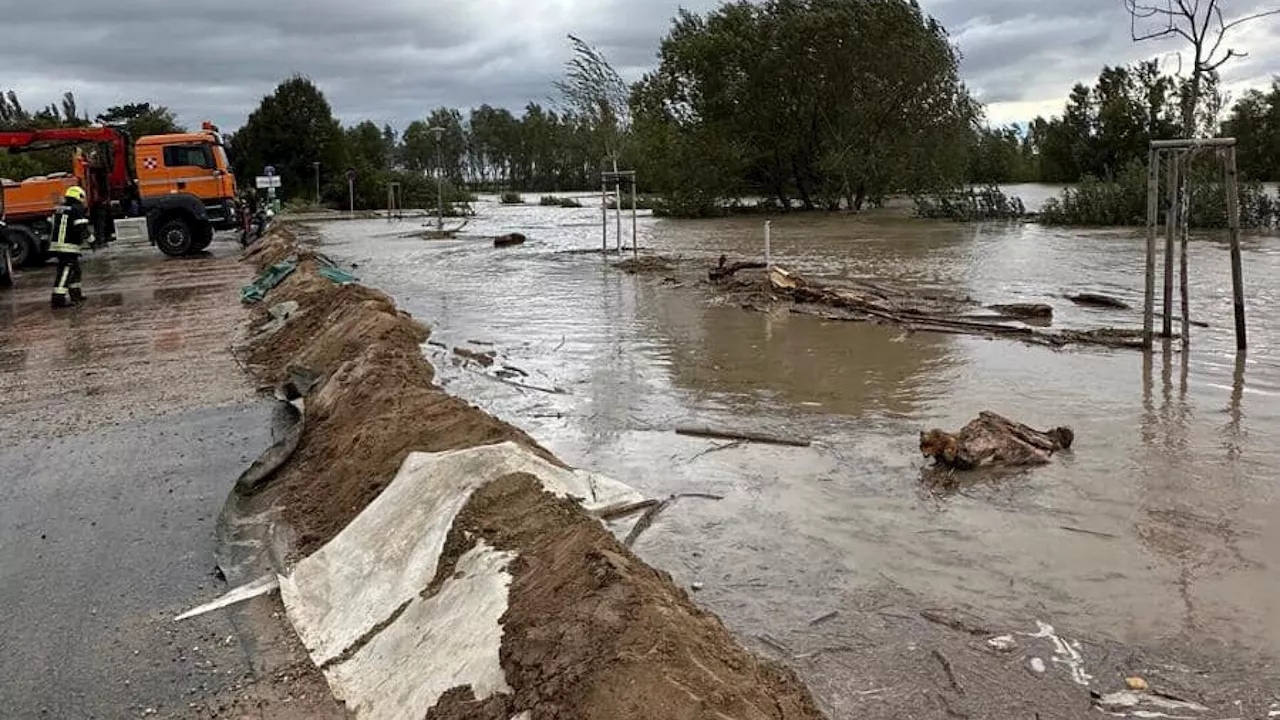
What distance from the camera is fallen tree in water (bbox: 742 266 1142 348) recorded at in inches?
435

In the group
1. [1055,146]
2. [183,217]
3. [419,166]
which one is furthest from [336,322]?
[419,166]

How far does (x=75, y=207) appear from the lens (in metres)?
15.7

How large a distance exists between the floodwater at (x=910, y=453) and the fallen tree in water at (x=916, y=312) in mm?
465

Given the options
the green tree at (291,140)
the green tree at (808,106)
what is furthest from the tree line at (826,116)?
the green tree at (291,140)

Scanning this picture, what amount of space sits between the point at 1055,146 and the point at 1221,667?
62150 millimetres

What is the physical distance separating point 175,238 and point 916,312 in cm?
1893

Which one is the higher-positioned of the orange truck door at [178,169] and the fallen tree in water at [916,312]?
the orange truck door at [178,169]

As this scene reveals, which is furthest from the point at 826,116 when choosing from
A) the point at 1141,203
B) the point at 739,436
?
the point at 739,436

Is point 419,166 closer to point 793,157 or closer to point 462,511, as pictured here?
point 793,157

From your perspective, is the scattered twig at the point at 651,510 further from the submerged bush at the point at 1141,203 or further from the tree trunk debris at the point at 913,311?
the submerged bush at the point at 1141,203

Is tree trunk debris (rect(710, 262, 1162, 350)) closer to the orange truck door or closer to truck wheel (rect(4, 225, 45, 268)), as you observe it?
the orange truck door

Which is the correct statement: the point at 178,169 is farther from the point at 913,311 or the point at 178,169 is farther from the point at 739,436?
the point at 739,436

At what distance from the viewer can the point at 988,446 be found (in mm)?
6371

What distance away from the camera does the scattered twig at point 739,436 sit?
7.02 metres
